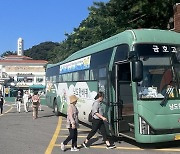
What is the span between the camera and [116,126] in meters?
10.3

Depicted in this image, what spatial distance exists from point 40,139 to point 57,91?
30.2 ft

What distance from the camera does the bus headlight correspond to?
29.1 ft

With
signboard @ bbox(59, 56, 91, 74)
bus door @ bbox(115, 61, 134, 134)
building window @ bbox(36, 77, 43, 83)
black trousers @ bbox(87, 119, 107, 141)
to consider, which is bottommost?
black trousers @ bbox(87, 119, 107, 141)

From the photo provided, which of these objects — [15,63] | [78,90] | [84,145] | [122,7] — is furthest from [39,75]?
[84,145]

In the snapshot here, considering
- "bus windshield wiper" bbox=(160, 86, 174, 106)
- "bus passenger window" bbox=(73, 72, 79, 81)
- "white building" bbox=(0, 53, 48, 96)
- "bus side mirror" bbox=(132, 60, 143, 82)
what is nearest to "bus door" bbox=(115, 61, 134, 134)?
"bus windshield wiper" bbox=(160, 86, 174, 106)

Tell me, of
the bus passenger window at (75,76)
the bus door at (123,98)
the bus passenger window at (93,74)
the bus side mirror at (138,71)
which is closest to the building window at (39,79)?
the bus passenger window at (75,76)

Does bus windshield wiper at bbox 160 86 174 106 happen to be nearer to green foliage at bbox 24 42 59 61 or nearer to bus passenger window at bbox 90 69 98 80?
bus passenger window at bbox 90 69 98 80

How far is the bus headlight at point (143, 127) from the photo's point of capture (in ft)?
29.1

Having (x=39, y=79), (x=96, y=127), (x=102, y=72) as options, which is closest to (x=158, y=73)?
(x=96, y=127)

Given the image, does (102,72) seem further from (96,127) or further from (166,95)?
(166,95)

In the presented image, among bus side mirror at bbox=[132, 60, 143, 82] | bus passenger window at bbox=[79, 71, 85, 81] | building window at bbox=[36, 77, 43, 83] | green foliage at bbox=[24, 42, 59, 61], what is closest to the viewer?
bus side mirror at bbox=[132, 60, 143, 82]

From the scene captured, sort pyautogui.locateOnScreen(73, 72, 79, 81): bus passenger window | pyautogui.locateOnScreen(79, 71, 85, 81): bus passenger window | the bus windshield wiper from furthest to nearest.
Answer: pyautogui.locateOnScreen(73, 72, 79, 81): bus passenger window, pyautogui.locateOnScreen(79, 71, 85, 81): bus passenger window, the bus windshield wiper

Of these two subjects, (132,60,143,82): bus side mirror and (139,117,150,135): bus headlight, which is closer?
(132,60,143,82): bus side mirror

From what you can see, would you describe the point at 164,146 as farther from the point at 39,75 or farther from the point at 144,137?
the point at 39,75
